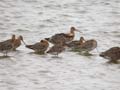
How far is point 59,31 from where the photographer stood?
79.1 feet

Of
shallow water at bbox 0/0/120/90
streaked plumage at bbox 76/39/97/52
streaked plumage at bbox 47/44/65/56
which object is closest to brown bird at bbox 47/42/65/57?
streaked plumage at bbox 47/44/65/56

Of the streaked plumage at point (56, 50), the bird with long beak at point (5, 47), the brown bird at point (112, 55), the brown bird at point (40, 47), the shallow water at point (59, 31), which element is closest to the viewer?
the shallow water at point (59, 31)

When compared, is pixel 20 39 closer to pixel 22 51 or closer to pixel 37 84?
pixel 22 51

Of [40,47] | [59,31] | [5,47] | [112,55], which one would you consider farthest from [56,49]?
[59,31]

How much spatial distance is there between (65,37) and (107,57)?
9.00 ft

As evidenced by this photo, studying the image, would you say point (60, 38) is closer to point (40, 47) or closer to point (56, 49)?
point (40, 47)

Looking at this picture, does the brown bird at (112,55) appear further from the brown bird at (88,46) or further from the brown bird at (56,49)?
the brown bird at (56,49)

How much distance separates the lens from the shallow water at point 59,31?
17.2 meters

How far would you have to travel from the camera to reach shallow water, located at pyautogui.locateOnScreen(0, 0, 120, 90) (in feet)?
56.3

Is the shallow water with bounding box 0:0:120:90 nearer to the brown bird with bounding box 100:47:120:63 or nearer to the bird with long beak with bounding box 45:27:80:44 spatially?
the brown bird with bounding box 100:47:120:63

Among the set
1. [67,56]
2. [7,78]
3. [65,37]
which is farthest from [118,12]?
[7,78]

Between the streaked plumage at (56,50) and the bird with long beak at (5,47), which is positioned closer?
the bird with long beak at (5,47)

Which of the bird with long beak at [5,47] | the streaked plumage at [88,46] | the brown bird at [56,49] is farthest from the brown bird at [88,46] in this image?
the bird with long beak at [5,47]

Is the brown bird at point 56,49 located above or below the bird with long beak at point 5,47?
below
